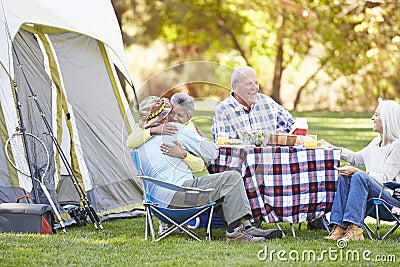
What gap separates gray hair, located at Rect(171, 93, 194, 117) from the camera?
4.63 m

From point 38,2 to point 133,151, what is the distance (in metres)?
1.31

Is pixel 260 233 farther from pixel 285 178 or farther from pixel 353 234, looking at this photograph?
pixel 353 234

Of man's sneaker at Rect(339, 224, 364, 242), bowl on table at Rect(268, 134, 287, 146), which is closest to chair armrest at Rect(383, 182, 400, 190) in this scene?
man's sneaker at Rect(339, 224, 364, 242)

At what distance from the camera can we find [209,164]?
4.82 metres

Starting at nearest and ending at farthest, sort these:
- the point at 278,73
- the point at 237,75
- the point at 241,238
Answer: the point at 241,238
the point at 237,75
the point at 278,73

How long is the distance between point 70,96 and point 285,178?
1785mm

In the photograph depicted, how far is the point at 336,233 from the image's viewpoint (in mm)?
4707

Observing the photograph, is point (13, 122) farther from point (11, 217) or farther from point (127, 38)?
point (127, 38)

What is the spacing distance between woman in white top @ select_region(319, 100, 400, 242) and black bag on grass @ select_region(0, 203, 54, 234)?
5.48 ft

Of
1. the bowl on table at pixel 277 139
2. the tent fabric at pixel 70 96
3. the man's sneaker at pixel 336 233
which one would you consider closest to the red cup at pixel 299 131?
the bowl on table at pixel 277 139

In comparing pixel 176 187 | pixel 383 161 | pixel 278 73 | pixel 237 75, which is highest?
pixel 237 75

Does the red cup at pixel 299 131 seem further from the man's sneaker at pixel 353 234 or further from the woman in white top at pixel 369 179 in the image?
the man's sneaker at pixel 353 234

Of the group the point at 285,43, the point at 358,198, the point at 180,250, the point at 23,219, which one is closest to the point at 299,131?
the point at 358,198

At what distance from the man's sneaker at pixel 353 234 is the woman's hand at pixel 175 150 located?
102 cm
